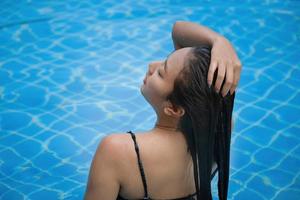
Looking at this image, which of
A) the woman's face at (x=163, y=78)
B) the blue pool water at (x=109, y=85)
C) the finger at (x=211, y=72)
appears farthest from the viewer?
the blue pool water at (x=109, y=85)

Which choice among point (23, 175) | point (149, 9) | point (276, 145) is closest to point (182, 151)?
point (23, 175)

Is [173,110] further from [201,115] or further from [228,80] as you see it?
[228,80]

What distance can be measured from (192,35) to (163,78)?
1.74ft

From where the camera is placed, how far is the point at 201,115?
6.40ft

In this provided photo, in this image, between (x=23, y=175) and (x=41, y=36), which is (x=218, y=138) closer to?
(x=23, y=175)

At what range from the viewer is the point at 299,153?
4.12 metres

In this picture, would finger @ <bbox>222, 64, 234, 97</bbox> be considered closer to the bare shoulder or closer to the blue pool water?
the bare shoulder

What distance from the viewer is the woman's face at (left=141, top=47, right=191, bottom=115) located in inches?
78.2

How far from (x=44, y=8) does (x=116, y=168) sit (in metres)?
5.45

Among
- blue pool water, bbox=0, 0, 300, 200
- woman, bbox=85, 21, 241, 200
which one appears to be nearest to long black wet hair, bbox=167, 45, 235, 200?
woman, bbox=85, 21, 241, 200

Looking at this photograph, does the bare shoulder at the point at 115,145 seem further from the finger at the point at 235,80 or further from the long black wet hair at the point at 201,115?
the finger at the point at 235,80

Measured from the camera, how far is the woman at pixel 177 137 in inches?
75.8

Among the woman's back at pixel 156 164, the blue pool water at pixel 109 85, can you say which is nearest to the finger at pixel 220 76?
the woman's back at pixel 156 164

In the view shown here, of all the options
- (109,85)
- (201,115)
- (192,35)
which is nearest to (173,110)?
(201,115)
